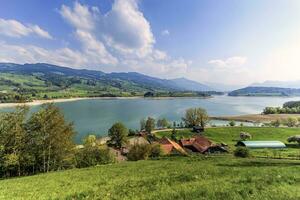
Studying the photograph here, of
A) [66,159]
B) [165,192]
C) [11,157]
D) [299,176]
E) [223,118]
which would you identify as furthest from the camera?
[223,118]

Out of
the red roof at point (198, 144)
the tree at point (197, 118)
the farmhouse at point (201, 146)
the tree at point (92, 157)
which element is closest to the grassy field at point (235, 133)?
the tree at point (197, 118)

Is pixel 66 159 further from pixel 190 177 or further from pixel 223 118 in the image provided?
pixel 223 118

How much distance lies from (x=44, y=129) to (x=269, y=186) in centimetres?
2756

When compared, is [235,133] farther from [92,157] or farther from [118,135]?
[92,157]

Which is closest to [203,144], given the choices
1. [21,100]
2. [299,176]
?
[21,100]

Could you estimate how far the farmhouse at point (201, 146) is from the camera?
6756 cm

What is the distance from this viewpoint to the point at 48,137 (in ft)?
105

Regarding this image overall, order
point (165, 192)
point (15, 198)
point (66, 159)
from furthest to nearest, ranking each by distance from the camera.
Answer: point (66, 159)
point (15, 198)
point (165, 192)

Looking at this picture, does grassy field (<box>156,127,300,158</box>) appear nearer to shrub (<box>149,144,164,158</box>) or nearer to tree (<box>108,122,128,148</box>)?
tree (<box>108,122,128,148</box>)

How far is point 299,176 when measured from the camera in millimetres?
13727

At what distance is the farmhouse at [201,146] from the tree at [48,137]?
43795mm

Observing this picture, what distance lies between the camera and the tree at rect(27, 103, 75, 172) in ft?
104

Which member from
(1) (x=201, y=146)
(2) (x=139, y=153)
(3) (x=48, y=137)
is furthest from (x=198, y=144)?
(3) (x=48, y=137)

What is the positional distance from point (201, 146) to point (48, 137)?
50.1m
